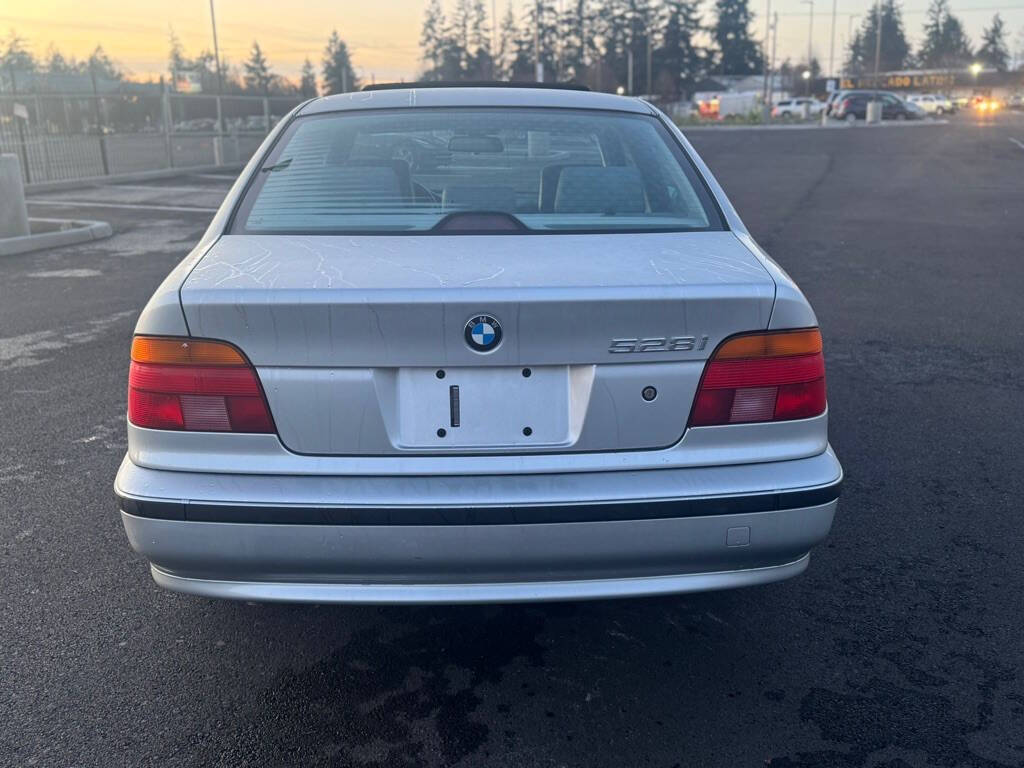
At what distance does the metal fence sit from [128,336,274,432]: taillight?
17.5 meters

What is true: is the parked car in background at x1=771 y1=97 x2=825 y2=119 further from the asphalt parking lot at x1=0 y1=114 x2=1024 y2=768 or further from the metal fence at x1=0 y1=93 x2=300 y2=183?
the asphalt parking lot at x1=0 y1=114 x2=1024 y2=768

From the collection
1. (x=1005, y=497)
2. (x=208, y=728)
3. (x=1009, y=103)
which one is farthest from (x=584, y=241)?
(x=1009, y=103)

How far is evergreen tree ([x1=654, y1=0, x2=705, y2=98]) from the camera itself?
322 feet

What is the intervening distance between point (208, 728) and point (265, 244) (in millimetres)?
1322

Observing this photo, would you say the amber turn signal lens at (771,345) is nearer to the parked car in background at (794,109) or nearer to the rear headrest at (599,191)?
the rear headrest at (599,191)

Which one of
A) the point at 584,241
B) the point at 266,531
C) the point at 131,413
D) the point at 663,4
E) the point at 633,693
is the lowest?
the point at 633,693

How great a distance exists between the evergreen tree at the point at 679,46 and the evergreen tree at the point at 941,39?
50411 mm

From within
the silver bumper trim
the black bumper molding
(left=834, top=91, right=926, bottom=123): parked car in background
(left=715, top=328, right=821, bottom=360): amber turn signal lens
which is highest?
(left=834, top=91, right=926, bottom=123): parked car in background

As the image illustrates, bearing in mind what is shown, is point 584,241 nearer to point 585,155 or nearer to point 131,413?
point 585,155

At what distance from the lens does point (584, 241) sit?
2.72m

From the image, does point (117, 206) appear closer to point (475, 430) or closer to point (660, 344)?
point (475, 430)

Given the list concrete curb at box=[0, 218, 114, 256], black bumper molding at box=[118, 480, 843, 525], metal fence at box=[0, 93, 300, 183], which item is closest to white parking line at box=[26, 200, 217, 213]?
metal fence at box=[0, 93, 300, 183]

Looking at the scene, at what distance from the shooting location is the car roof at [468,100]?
342cm

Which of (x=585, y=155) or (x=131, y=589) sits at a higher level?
(x=585, y=155)
